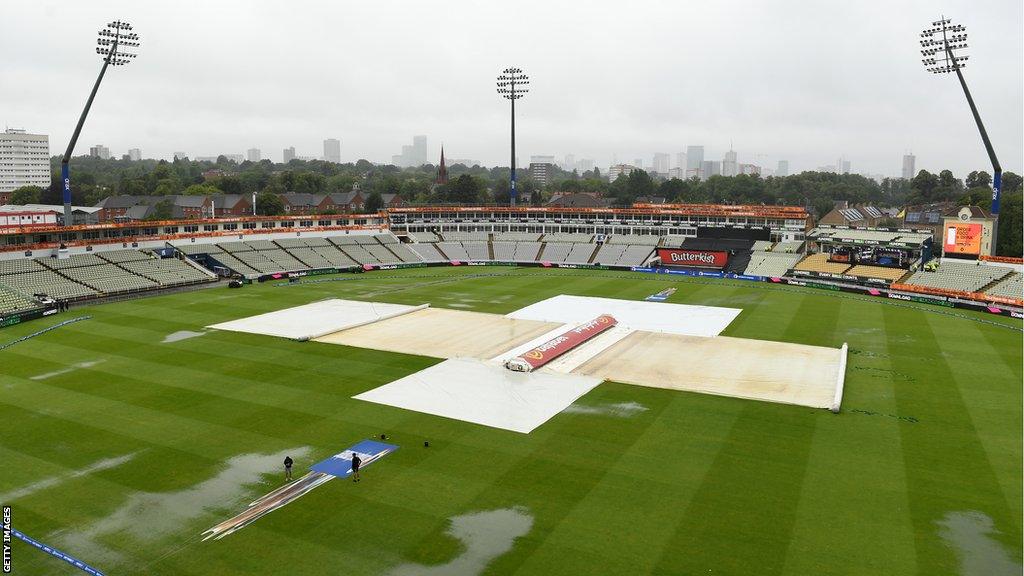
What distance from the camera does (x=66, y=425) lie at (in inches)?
1075

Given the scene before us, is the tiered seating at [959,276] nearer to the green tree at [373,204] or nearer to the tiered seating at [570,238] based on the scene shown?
the tiered seating at [570,238]

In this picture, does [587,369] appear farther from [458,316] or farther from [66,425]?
[66,425]

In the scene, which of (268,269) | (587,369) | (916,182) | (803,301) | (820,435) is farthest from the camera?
(916,182)

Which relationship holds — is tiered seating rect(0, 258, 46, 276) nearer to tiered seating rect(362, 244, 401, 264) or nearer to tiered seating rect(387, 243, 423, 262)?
tiered seating rect(362, 244, 401, 264)

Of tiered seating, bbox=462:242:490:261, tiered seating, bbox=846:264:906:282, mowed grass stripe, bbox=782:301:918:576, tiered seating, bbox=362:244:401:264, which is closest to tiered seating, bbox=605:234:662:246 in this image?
tiered seating, bbox=462:242:490:261

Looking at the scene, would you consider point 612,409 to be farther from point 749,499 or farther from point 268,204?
point 268,204

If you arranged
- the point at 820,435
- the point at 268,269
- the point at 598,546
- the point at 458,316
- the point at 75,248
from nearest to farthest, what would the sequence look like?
the point at 598,546
the point at 820,435
the point at 458,316
the point at 75,248
the point at 268,269

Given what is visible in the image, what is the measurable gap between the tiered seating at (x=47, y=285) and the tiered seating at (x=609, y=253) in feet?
187

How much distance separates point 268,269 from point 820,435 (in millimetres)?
62407

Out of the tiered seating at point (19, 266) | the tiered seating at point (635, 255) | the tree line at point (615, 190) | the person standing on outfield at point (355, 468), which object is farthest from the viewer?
the tree line at point (615, 190)

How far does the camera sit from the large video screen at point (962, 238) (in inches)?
2632

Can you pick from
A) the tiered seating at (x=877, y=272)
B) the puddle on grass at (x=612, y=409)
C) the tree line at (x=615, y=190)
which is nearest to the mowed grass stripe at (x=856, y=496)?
the puddle on grass at (x=612, y=409)

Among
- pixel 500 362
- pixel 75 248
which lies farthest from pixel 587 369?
pixel 75 248

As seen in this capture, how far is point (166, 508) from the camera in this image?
2047cm
